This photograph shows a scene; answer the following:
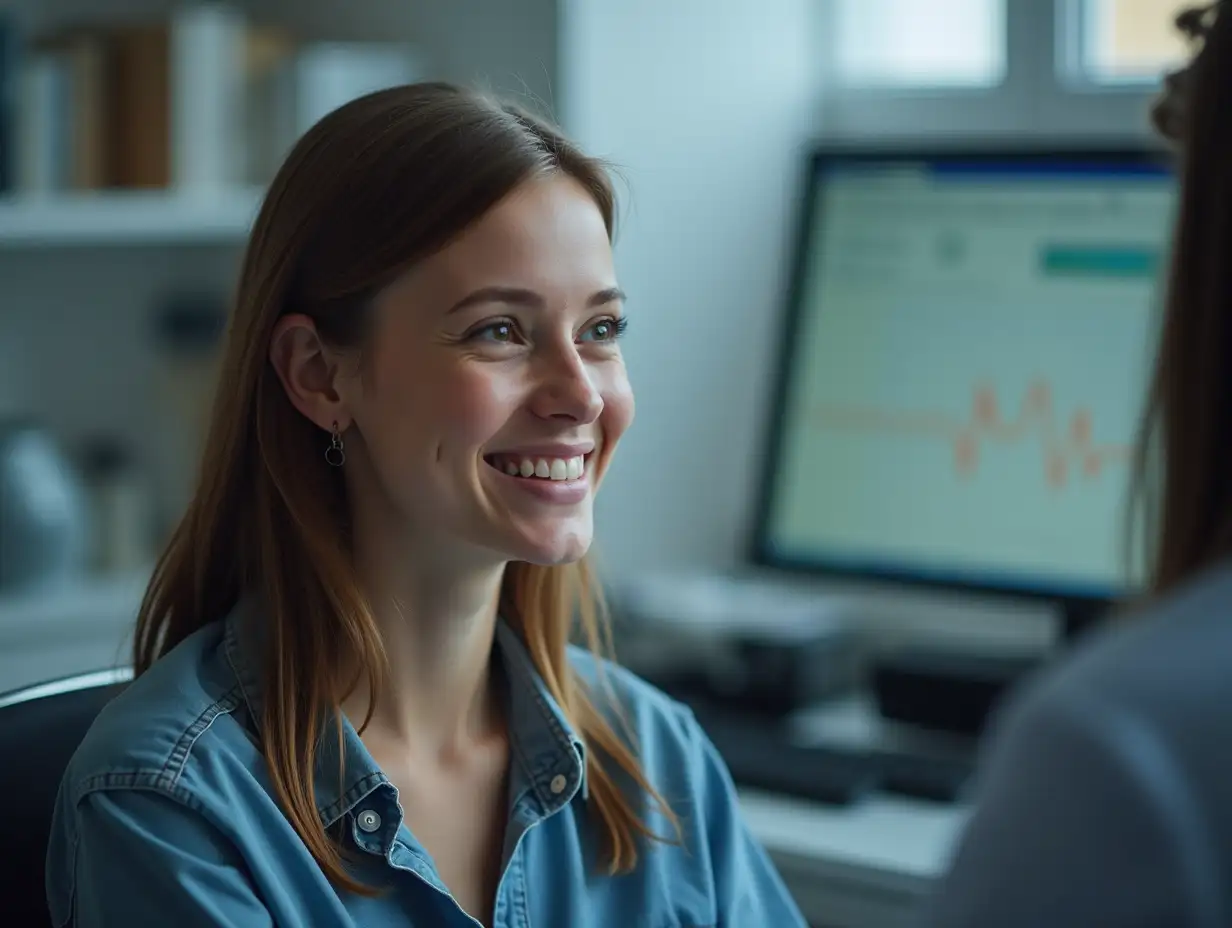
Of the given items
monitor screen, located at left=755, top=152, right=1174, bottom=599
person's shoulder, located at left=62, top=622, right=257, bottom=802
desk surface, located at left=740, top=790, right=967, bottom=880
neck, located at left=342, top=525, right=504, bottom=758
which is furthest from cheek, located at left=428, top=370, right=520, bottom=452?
monitor screen, located at left=755, top=152, right=1174, bottom=599

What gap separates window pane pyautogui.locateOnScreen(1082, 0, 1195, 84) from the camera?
7.16ft

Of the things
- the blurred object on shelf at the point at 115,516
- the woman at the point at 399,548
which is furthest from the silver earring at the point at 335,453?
the blurred object on shelf at the point at 115,516

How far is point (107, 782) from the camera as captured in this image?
1074mm

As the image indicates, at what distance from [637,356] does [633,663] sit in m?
0.40

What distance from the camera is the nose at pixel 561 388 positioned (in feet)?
3.99

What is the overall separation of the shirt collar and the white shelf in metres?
1.10

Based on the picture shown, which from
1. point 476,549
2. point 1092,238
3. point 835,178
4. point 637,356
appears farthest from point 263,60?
point 476,549

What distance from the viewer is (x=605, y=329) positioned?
1.28 metres

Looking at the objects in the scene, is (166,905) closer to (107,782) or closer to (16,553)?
(107,782)

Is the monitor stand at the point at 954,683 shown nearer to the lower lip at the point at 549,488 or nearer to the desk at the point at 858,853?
the desk at the point at 858,853

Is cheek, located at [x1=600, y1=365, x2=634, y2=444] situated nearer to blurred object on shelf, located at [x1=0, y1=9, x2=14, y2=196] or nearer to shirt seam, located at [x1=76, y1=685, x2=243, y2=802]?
shirt seam, located at [x1=76, y1=685, x2=243, y2=802]

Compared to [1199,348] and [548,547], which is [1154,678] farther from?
[548,547]

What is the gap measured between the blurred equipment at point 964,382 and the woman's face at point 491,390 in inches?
31.6

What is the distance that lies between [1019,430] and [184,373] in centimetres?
128
